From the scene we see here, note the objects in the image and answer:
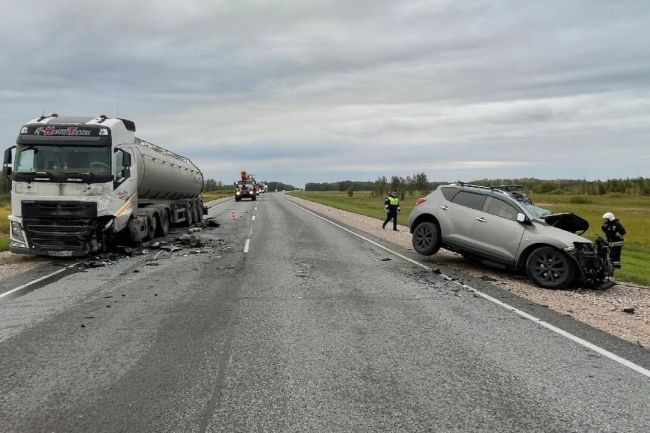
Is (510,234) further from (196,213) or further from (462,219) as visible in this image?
(196,213)

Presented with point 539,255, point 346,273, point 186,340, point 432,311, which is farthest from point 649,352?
point 346,273

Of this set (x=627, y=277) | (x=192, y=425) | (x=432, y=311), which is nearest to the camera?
(x=192, y=425)

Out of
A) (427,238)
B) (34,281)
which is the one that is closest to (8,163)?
(34,281)

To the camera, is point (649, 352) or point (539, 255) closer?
point (649, 352)

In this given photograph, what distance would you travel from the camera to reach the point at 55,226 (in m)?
12.5

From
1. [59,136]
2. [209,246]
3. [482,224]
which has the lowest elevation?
[209,246]

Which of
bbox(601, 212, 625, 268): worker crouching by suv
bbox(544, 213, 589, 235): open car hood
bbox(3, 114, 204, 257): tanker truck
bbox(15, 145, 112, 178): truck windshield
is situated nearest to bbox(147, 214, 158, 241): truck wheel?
bbox(3, 114, 204, 257): tanker truck

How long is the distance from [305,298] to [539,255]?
16.9ft

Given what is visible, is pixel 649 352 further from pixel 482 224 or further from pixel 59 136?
pixel 59 136

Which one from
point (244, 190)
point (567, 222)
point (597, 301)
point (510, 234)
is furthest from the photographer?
point (244, 190)

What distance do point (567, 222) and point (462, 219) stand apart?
7.51 feet

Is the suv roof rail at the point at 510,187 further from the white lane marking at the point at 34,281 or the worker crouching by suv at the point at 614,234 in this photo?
the white lane marking at the point at 34,281

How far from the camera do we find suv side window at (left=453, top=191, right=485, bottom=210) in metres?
12.0

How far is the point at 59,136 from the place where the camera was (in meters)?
13.1
